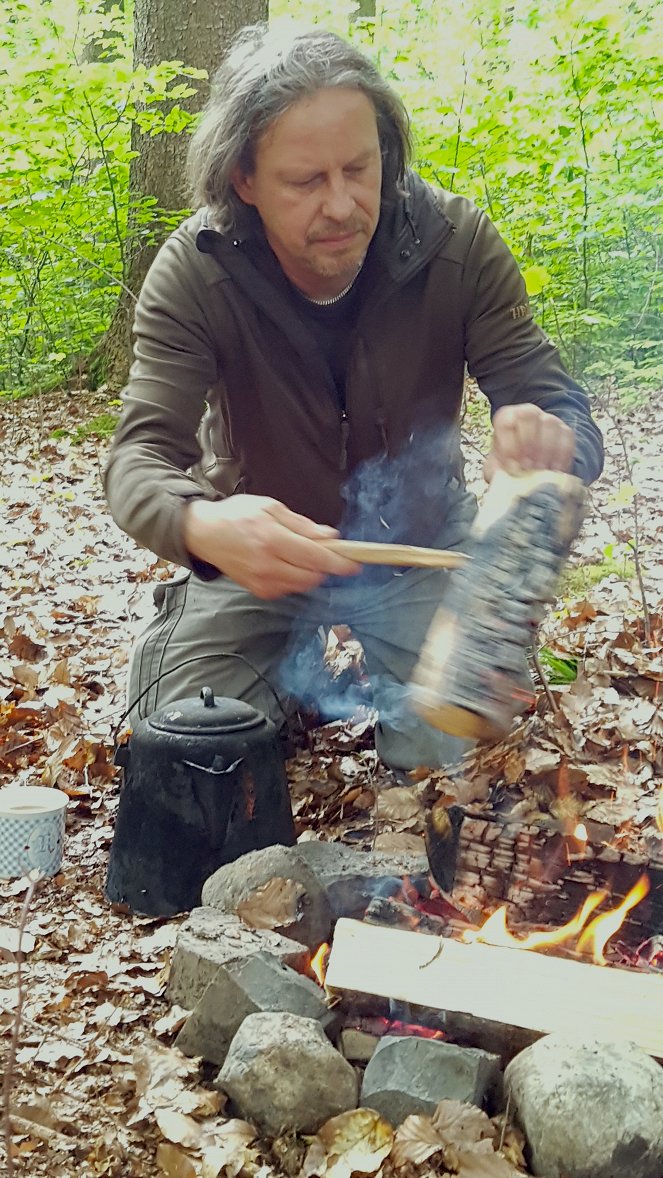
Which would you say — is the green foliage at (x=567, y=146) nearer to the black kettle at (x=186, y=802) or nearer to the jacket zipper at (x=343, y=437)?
the jacket zipper at (x=343, y=437)

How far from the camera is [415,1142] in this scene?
5.98 ft

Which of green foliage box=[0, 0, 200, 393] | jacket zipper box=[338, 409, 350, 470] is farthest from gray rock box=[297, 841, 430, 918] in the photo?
green foliage box=[0, 0, 200, 393]

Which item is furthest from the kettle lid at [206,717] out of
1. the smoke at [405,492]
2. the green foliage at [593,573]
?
the green foliage at [593,573]

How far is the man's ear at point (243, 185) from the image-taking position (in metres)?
3.02

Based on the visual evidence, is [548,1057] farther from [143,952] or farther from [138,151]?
[138,151]

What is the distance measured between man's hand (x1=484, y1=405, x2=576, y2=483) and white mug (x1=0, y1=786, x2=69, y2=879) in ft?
5.26

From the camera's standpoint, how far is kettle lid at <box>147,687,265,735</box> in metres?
2.79

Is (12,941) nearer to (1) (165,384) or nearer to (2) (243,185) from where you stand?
(1) (165,384)

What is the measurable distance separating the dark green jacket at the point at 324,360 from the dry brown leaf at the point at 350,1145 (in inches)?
70.6

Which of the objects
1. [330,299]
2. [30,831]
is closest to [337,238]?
[330,299]

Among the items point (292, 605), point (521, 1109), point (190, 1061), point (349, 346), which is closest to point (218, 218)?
point (349, 346)

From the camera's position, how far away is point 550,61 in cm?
704

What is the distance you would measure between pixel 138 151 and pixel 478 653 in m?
7.03

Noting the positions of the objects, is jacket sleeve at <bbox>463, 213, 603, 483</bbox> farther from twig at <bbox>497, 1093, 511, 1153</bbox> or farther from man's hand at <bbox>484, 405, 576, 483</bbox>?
twig at <bbox>497, 1093, 511, 1153</bbox>
